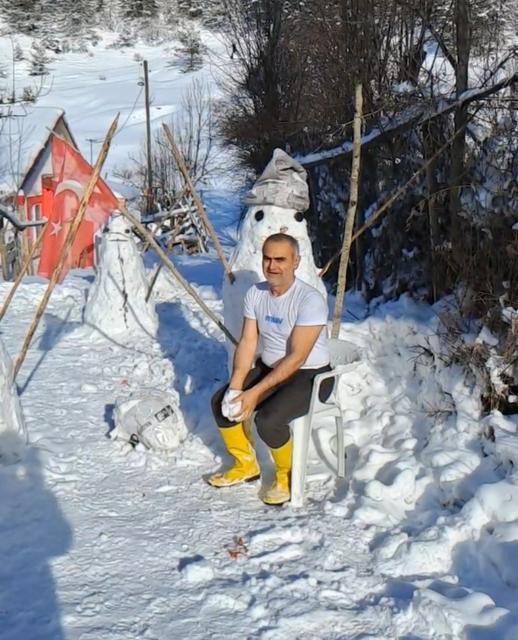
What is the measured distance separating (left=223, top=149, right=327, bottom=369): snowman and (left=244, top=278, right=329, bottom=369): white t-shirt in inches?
30.5

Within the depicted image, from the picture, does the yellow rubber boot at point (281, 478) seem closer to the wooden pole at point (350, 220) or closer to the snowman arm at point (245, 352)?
the snowman arm at point (245, 352)

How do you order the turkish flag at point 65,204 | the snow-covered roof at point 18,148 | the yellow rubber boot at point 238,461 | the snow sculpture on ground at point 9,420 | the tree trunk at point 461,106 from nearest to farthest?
1. the yellow rubber boot at point 238,461
2. the snow sculpture on ground at point 9,420
3. the tree trunk at point 461,106
4. the turkish flag at point 65,204
5. the snow-covered roof at point 18,148

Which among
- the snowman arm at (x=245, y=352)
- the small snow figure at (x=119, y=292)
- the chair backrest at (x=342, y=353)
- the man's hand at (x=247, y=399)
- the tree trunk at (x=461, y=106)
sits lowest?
the small snow figure at (x=119, y=292)

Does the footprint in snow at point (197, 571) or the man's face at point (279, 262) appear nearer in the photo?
the footprint in snow at point (197, 571)

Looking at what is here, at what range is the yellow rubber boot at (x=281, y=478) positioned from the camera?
3180 millimetres

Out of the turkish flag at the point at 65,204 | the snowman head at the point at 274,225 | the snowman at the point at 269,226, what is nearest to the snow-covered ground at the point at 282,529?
the snowman at the point at 269,226

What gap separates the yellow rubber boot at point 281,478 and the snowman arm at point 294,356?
0.33m

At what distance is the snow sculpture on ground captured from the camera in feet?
11.4

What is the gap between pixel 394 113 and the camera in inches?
203

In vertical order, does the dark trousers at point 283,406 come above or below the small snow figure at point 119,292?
above

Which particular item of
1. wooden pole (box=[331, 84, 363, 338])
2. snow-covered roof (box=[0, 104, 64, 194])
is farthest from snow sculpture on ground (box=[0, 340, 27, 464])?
snow-covered roof (box=[0, 104, 64, 194])

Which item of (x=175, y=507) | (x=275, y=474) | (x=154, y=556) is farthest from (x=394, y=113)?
(x=154, y=556)

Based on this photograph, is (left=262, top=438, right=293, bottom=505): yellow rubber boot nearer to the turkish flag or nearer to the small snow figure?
the small snow figure

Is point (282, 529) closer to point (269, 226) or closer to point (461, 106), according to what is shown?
point (269, 226)
